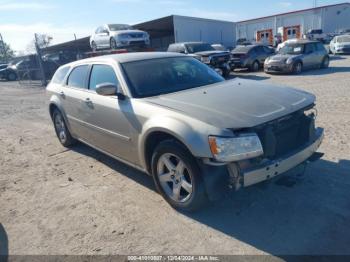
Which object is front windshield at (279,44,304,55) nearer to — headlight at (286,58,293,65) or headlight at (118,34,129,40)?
headlight at (286,58,293,65)

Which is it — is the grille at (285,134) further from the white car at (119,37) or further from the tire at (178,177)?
the white car at (119,37)

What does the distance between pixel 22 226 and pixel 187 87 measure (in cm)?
267

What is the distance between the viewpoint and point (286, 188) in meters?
3.61

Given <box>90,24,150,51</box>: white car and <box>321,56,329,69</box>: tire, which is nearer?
<box>321,56,329,69</box>: tire

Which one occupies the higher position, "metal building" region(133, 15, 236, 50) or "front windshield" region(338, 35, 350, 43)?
"metal building" region(133, 15, 236, 50)

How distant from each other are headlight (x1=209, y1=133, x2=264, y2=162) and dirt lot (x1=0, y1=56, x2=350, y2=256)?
460mm

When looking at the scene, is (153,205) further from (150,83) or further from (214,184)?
(150,83)

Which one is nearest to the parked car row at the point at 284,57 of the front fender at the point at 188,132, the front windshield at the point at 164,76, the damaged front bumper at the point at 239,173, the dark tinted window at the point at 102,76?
the front windshield at the point at 164,76

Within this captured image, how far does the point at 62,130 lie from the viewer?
5.86 metres

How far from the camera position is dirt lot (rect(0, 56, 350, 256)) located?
109 inches

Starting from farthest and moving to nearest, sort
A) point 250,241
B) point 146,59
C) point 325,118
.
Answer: point 325,118 < point 146,59 < point 250,241

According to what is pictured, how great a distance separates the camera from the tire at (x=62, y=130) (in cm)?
566

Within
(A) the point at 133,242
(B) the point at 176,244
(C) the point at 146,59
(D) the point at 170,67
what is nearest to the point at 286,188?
(B) the point at 176,244

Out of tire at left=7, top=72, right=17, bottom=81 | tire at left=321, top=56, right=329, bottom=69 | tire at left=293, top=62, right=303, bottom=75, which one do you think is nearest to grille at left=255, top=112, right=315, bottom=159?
tire at left=293, top=62, right=303, bottom=75
